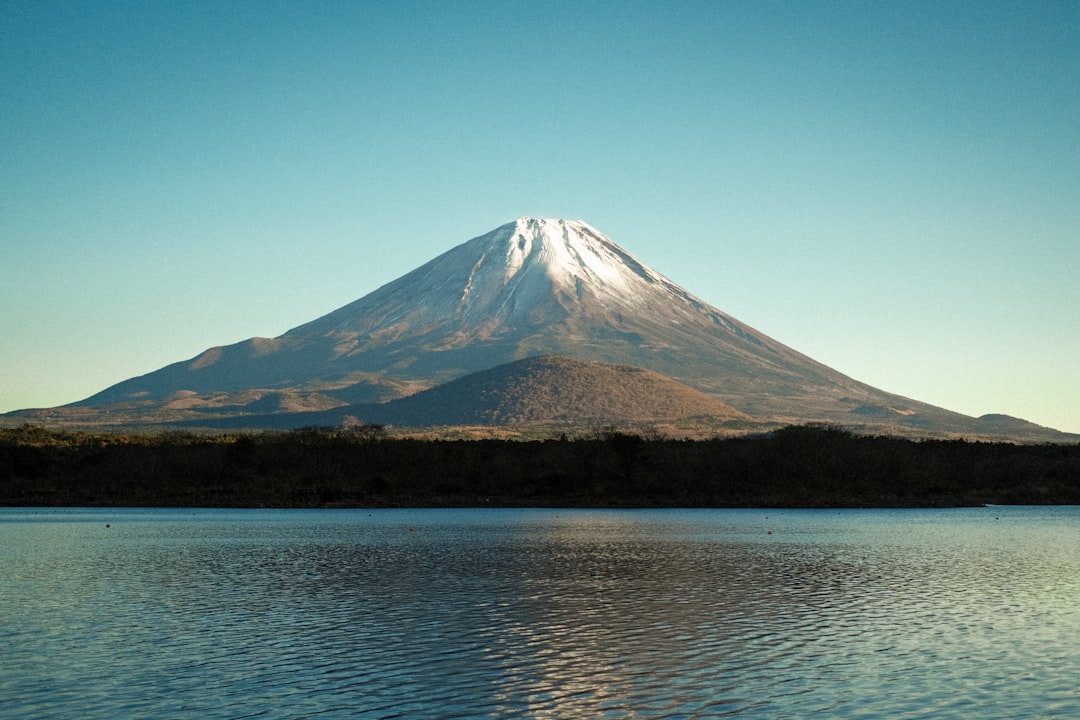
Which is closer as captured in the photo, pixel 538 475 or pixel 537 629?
pixel 537 629

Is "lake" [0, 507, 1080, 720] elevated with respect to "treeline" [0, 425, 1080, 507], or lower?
lower

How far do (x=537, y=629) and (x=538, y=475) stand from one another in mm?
75858

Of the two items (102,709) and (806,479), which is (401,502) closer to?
(806,479)

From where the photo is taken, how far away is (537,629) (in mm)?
27422

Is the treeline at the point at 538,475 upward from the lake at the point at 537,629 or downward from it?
upward

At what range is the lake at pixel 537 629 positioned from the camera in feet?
63.9

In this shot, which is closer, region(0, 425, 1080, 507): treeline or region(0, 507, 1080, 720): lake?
region(0, 507, 1080, 720): lake

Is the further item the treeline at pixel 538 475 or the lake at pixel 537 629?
the treeline at pixel 538 475

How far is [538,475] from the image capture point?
103 meters

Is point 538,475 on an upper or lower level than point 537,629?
upper

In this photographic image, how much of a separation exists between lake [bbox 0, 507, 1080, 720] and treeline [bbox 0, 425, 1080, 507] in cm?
4317

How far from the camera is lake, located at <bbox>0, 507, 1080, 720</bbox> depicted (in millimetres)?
19484

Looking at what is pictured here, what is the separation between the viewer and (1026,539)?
194ft

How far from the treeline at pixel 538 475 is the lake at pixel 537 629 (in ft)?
142
